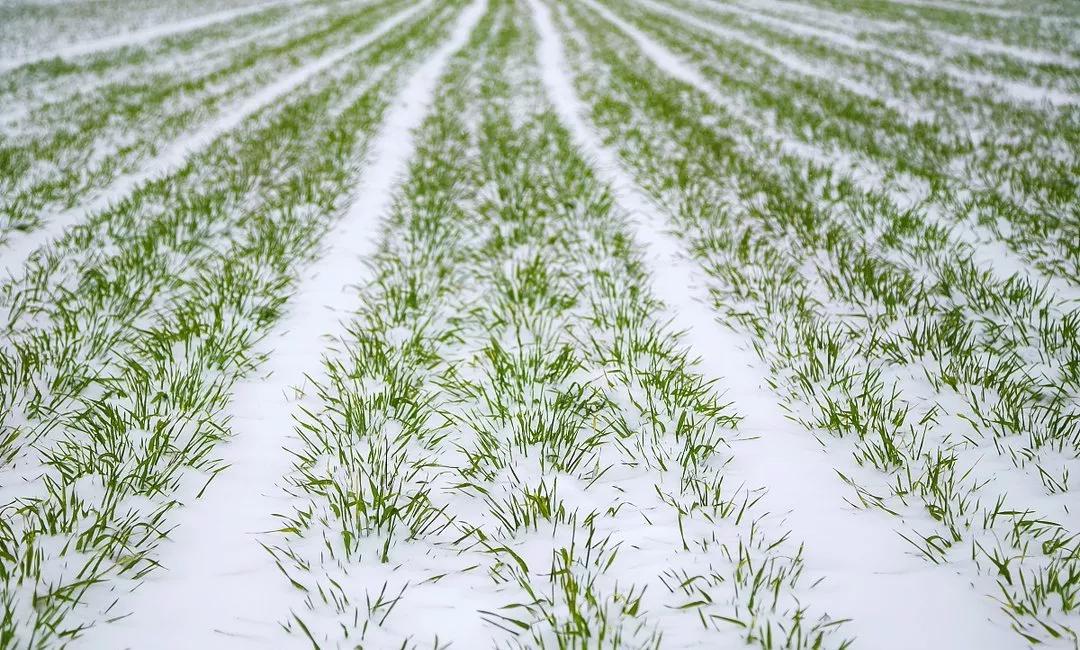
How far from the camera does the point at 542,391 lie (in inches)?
114

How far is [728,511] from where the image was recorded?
2305mm

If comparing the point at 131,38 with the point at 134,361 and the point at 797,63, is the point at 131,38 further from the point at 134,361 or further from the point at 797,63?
the point at 134,361

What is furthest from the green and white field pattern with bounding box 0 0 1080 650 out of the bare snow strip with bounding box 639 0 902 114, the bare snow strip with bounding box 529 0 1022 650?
the bare snow strip with bounding box 639 0 902 114

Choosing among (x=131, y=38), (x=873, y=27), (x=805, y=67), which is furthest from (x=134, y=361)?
(x=873, y=27)

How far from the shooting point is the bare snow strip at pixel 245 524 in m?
1.92

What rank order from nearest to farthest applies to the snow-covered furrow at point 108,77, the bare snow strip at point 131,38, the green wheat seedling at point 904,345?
the green wheat seedling at point 904,345 → the snow-covered furrow at point 108,77 → the bare snow strip at point 131,38

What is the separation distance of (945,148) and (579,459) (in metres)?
7.00

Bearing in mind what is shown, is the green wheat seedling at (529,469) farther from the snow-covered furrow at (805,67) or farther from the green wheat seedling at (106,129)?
the snow-covered furrow at (805,67)

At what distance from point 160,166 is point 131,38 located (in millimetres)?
15210

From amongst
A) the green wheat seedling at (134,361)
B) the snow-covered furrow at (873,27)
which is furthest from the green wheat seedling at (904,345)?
the snow-covered furrow at (873,27)

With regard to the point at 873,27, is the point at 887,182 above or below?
below

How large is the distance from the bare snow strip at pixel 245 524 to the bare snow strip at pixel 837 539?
6.16ft

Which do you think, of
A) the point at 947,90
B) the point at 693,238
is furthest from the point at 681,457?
the point at 947,90

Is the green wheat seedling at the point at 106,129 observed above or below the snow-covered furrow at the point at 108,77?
below
